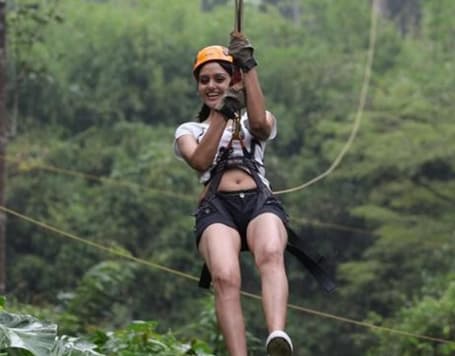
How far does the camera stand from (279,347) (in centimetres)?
455

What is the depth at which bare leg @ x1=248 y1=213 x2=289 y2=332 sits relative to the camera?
15.6 feet

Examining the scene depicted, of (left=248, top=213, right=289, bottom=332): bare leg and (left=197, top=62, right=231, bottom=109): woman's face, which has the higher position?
(left=197, top=62, right=231, bottom=109): woman's face

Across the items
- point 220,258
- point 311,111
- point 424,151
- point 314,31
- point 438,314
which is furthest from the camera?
point 314,31

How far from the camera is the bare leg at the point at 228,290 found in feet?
15.5

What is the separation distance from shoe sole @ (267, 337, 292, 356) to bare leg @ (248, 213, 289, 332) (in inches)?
4.4

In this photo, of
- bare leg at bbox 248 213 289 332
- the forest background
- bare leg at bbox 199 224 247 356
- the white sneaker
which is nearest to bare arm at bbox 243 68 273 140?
bare leg at bbox 248 213 289 332

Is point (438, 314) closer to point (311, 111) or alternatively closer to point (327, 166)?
point (327, 166)

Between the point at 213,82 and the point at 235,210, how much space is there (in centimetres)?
54

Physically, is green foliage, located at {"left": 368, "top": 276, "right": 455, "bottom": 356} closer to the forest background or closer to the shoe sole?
the forest background

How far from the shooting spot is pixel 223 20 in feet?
102

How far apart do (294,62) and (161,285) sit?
32.1ft

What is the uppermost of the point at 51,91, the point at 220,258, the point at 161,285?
the point at 51,91

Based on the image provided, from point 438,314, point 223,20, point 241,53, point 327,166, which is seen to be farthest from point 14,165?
point 241,53

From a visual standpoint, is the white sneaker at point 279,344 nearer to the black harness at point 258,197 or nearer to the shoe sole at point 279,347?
the shoe sole at point 279,347
